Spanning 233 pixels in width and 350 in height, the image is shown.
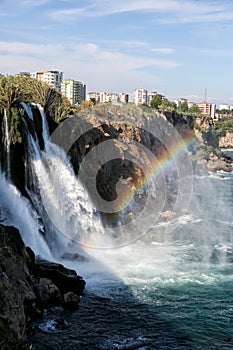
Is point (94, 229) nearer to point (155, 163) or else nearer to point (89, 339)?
point (89, 339)

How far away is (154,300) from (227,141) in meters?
104

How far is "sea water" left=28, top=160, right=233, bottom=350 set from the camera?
14.7 metres

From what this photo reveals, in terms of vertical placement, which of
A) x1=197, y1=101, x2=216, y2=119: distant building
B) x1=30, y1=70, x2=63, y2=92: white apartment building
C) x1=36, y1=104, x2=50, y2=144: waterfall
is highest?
x1=30, y1=70, x2=63, y2=92: white apartment building

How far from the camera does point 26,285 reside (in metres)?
15.3

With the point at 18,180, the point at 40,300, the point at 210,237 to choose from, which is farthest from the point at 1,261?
the point at 210,237

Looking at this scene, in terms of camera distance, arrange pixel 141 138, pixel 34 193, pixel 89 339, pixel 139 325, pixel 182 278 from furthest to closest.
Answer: pixel 141 138, pixel 34 193, pixel 182 278, pixel 139 325, pixel 89 339

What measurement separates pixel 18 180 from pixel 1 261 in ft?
24.7

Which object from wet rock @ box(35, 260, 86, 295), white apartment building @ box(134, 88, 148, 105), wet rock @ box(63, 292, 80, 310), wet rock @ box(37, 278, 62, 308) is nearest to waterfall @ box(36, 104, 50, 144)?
wet rock @ box(35, 260, 86, 295)

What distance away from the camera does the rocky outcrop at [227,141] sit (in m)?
116

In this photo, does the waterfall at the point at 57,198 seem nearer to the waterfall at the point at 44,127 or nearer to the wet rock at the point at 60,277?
the waterfall at the point at 44,127

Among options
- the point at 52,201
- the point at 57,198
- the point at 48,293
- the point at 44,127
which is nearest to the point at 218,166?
the point at 44,127

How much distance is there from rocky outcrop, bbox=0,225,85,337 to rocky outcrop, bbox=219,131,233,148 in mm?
102631

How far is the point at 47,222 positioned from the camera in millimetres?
23578

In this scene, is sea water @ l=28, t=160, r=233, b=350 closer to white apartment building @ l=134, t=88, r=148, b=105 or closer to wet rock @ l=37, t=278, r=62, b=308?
wet rock @ l=37, t=278, r=62, b=308
